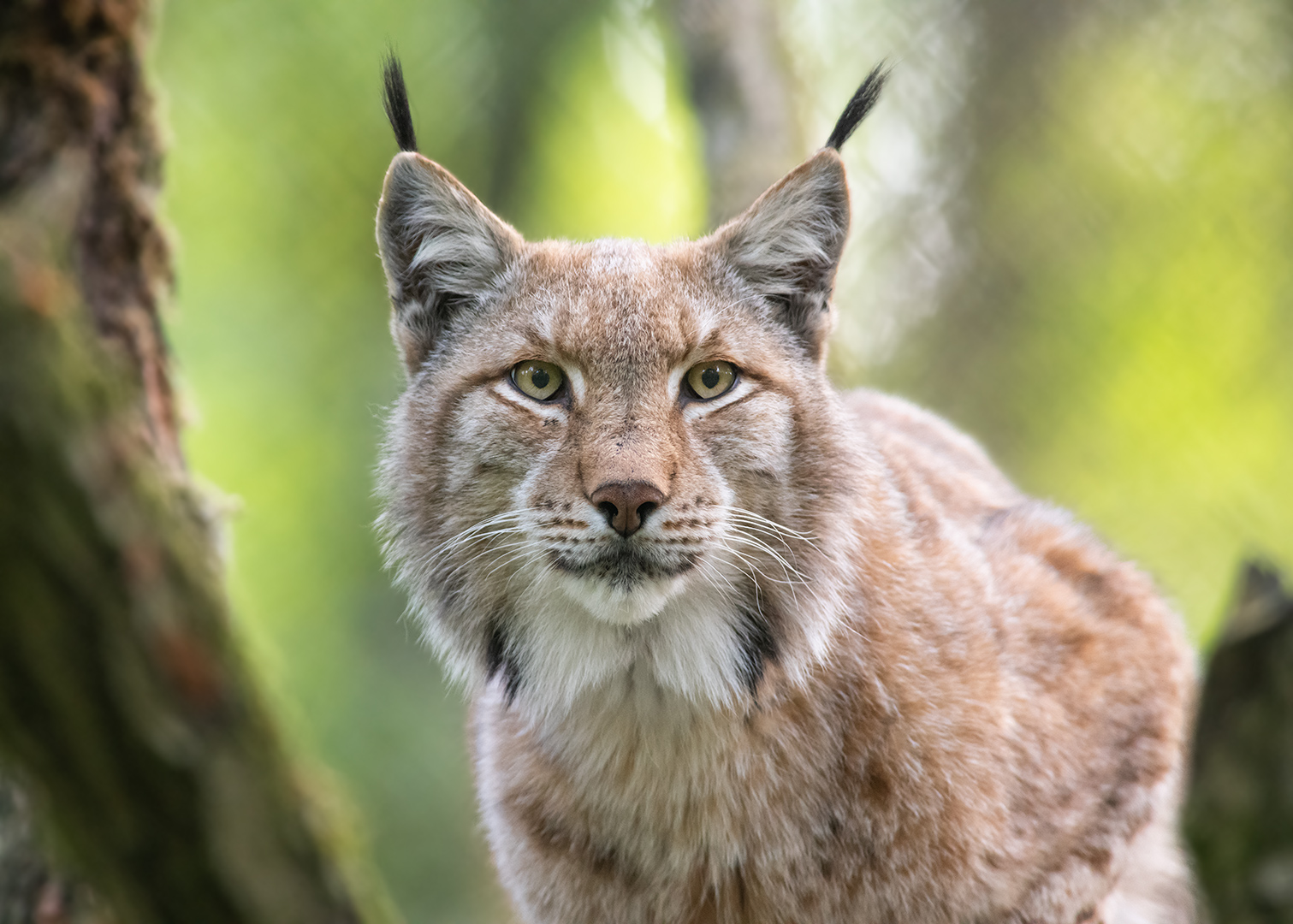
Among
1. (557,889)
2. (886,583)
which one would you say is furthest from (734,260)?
(557,889)

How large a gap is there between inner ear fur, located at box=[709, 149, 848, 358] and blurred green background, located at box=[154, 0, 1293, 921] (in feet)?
12.2

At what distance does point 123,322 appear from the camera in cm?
354

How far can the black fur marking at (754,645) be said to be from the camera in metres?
3.33

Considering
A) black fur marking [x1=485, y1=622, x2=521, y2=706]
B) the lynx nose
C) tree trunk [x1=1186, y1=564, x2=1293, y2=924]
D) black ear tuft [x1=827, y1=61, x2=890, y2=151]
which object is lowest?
black fur marking [x1=485, y1=622, x2=521, y2=706]

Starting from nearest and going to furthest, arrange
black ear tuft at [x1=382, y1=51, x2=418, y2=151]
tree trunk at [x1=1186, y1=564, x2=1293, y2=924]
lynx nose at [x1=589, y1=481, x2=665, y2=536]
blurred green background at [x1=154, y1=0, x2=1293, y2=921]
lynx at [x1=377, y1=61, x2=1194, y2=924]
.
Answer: tree trunk at [x1=1186, y1=564, x2=1293, y2=924]
lynx nose at [x1=589, y1=481, x2=665, y2=536]
lynx at [x1=377, y1=61, x2=1194, y2=924]
black ear tuft at [x1=382, y1=51, x2=418, y2=151]
blurred green background at [x1=154, y1=0, x2=1293, y2=921]

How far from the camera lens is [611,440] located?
3043 millimetres

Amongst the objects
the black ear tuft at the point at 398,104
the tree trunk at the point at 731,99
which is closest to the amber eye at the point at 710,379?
the black ear tuft at the point at 398,104

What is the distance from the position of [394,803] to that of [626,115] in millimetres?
5771

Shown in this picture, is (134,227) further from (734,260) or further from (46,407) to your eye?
(46,407)

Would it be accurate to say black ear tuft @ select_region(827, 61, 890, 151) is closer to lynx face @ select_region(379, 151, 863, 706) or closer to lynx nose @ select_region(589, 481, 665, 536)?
lynx face @ select_region(379, 151, 863, 706)

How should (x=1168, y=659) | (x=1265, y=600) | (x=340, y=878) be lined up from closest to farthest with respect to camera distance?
(x=1265, y=600), (x=340, y=878), (x=1168, y=659)

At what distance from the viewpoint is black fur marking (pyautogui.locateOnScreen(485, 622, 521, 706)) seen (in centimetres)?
347

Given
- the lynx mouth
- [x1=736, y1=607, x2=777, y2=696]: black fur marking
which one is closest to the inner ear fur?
[x1=736, y1=607, x2=777, y2=696]: black fur marking

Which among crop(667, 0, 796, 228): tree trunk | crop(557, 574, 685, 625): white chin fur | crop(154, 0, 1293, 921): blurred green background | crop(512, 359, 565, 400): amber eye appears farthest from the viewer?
crop(154, 0, 1293, 921): blurred green background
